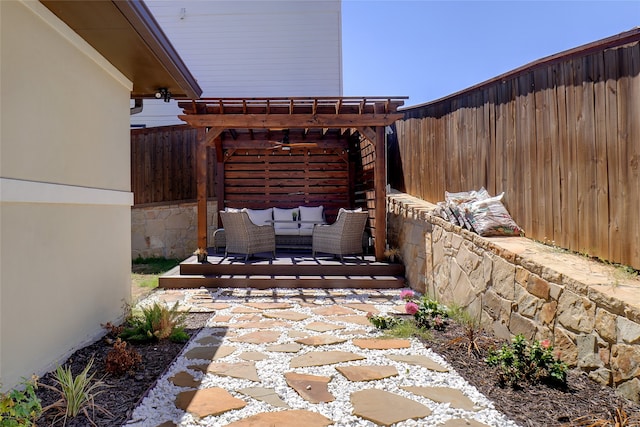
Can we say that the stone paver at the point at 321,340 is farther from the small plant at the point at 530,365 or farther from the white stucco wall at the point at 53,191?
the white stucco wall at the point at 53,191

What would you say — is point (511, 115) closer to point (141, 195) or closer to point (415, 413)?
point (415, 413)

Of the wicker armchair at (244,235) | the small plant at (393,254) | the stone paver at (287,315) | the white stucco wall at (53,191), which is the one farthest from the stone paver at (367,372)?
the wicker armchair at (244,235)

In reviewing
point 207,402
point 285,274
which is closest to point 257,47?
point 285,274

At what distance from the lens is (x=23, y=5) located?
259 cm

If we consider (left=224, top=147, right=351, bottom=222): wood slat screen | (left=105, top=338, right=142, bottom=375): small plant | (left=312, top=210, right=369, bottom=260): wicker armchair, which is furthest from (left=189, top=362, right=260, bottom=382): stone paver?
(left=224, top=147, right=351, bottom=222): wood slat screen

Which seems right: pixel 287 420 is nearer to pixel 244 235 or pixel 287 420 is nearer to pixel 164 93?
pixel 164 93

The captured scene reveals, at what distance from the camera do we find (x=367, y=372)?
288cm

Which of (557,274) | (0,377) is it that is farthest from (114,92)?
(557,274)

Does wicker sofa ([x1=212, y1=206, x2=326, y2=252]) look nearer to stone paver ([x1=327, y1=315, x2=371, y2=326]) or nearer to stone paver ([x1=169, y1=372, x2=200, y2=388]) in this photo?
stone paver ([x1=327, y1=315, x2=371, y2=326])

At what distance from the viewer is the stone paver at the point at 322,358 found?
3.08m

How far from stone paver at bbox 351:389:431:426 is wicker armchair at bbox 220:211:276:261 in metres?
4.32

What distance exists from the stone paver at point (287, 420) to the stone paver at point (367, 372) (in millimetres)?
576

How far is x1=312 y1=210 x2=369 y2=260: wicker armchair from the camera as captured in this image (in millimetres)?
6531

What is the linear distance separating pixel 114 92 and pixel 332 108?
11.9 ft
